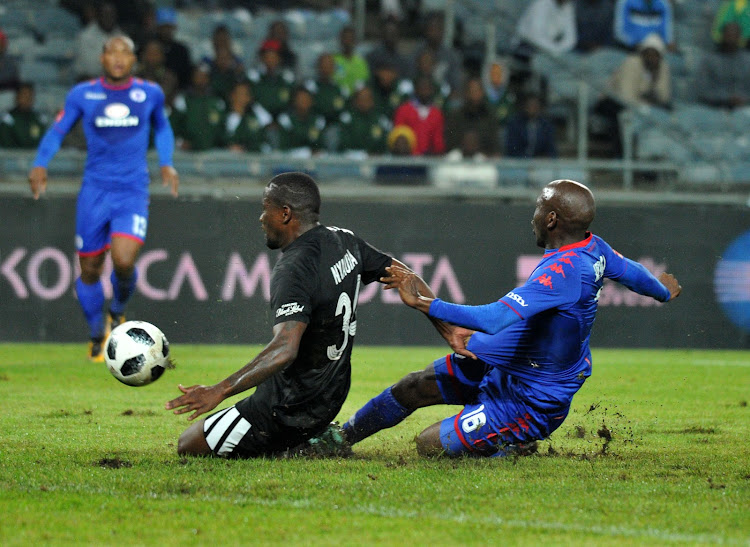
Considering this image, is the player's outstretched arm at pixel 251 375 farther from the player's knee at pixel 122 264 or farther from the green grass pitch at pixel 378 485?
the player's knee at pixel 122 264

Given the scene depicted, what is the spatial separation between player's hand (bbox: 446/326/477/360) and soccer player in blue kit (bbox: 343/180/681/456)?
0.03ft

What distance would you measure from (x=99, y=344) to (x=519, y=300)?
6.19 metres

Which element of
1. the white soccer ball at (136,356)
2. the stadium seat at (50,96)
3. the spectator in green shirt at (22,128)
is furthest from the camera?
the stadium seat at (50,96)

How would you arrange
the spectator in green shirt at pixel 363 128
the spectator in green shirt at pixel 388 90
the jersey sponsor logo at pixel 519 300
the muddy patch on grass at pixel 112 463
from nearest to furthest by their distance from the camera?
the jersey sponsor logo at pixel 519 300 → the muddy patch on grass at pixel 112 463 → the spectator in green shirt at pixel 363 128 → the spectator in green shirt at pixel 388 90

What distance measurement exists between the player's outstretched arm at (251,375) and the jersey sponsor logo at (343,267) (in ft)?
1.43

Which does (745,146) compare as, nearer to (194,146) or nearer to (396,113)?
(396,113)

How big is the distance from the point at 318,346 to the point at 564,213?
4.60 ft

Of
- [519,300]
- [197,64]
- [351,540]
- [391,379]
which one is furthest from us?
[197,64]

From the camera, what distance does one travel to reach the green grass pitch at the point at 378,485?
412 centimetres

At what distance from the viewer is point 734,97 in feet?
54.3

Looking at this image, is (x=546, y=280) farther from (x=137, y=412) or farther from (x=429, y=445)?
(x=137, y=412)

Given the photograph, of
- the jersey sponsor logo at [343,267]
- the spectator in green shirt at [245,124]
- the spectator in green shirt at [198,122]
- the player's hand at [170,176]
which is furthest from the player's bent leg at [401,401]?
the spectator in green shirt at [198,122]

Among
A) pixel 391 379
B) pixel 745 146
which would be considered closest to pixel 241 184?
pixel 391 379

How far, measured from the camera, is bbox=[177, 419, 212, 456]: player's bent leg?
5613 millimetres
